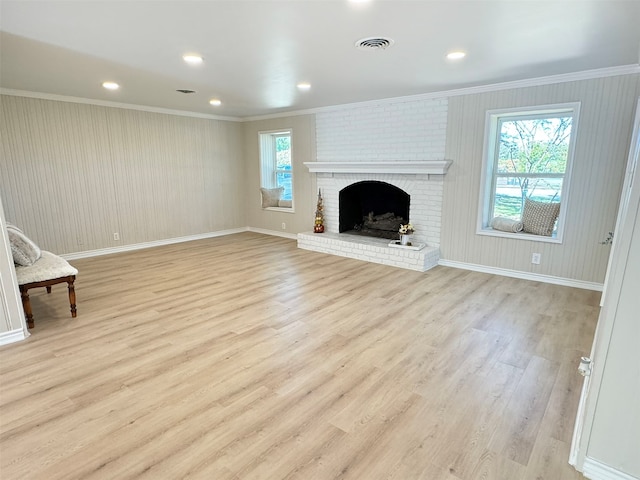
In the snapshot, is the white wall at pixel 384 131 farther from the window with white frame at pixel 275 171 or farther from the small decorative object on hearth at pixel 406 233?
the window with white frame at pixel 275 171

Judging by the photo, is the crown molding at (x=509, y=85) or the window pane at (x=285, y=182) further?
the window pane at (x=285, y=182)

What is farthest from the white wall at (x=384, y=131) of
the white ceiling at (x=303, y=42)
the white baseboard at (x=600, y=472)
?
the white baseboard at (x=600, y=472)

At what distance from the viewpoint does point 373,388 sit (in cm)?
221

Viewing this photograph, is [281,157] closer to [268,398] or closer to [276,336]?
[276,336]

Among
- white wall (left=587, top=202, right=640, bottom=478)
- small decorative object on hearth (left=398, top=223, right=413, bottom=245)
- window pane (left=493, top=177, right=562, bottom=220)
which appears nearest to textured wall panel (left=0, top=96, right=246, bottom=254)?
small decorative object on hearth (left=398, top=223, right=413, bottom=245)

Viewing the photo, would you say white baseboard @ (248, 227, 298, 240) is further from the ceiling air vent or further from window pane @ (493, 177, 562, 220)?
the ceiling air vent

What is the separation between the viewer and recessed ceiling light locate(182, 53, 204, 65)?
3046mm

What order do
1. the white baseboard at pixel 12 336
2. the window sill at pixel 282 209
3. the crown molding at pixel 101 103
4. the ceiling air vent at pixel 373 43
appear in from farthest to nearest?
the window sill at pixel 282 209, the crown molding at pixel 101 103, the white baseboard at pixel 12 336, the ceiling air vent at pixel 373 43

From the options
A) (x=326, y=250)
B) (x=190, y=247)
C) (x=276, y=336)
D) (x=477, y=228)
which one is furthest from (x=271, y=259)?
(x=477, y=228)

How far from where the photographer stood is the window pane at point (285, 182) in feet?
23.4

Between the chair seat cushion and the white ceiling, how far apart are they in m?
1.80

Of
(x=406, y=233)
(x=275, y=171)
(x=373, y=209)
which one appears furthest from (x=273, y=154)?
(x=406, y=233)

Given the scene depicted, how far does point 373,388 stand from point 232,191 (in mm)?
5846

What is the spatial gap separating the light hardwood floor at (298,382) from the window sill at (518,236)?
21.1 inches
